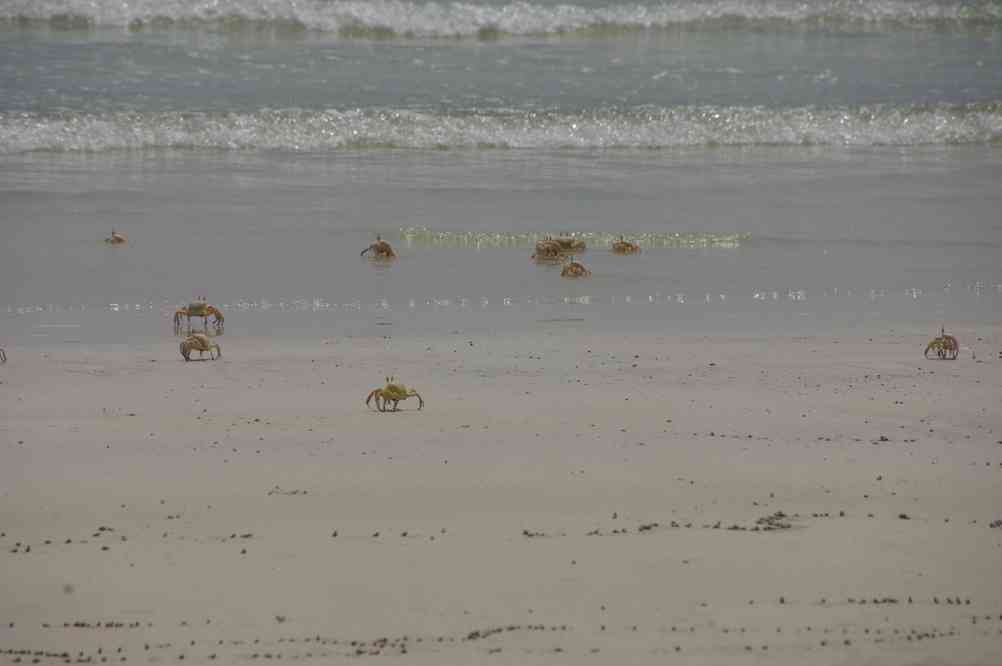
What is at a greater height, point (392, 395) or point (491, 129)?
point (491, 129)

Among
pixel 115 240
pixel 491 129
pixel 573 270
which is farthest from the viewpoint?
pixel 491 129

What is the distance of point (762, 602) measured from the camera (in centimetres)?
513

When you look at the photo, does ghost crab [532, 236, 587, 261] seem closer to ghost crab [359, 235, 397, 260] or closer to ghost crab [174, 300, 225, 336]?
ghost crab [359, 235, 397, 260]

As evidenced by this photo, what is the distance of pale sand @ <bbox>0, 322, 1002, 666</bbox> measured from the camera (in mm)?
4922

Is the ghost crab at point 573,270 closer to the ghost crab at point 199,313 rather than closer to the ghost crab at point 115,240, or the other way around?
the ghost crab at point 199,313

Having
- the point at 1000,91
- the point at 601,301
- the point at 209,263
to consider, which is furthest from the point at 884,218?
the point at 1000,91

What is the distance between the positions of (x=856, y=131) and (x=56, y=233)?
10252 mm

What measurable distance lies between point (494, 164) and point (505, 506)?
404 inches

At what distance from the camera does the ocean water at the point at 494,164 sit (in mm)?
10211

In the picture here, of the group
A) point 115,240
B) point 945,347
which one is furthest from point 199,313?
point 945,347

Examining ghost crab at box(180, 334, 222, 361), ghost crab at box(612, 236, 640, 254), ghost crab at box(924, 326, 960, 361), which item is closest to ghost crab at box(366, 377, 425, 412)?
ghost crab at box(180, 334, 222, 361)

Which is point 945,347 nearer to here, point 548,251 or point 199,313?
point 548,251

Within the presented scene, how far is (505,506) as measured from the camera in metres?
6.05

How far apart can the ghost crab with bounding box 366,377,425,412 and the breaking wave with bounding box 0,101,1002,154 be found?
9.75 metres
